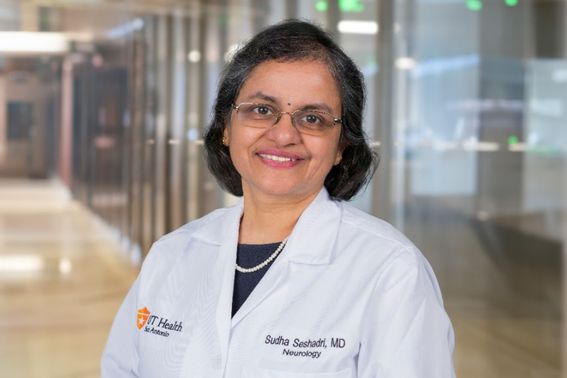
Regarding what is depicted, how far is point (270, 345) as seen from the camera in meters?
1.63

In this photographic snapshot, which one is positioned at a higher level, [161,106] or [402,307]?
[161,106]

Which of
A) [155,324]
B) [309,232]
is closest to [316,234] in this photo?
[309,232]

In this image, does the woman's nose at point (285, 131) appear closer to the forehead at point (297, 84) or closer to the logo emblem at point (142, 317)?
the forehead at point (297, 84)

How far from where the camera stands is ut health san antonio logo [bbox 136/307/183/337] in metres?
1.78

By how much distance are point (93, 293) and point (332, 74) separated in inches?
186

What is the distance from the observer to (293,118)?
1699mm

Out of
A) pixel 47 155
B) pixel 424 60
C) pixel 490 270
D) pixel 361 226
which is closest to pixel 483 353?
A: pixel 490 270

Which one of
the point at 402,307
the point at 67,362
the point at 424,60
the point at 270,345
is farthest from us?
the point at 424,60

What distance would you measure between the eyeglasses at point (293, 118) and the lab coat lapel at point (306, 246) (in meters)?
0.16

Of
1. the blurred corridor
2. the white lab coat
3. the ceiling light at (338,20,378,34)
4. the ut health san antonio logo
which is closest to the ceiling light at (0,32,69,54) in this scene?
the blurred corridor

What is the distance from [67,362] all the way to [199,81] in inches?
79.3

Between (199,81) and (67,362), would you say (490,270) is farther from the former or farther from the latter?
(67,362)

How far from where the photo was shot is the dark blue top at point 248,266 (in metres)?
1.77

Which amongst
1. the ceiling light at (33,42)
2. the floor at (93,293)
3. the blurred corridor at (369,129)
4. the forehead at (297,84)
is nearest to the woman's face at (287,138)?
the forehead at (297,84)
